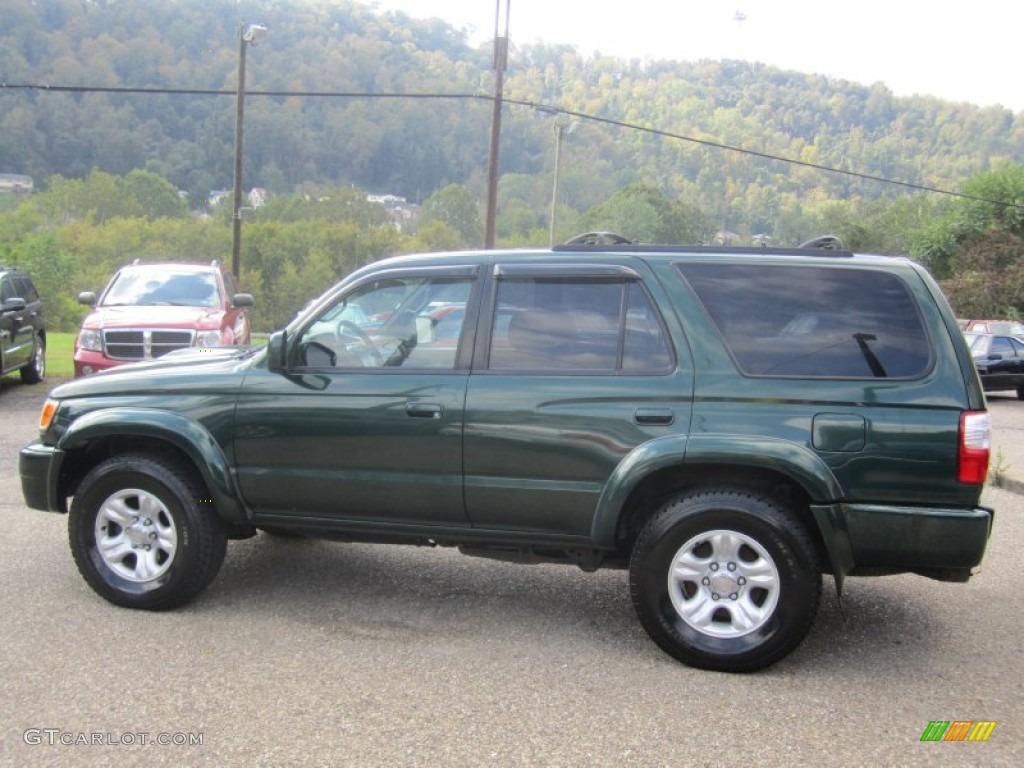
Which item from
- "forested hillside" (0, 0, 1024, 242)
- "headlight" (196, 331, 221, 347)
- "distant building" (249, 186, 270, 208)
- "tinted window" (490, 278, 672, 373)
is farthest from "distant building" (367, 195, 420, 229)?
"tinted window" (490, 278, 672, 373)

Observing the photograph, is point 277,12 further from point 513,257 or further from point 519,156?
point 513,257

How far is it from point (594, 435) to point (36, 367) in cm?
1228

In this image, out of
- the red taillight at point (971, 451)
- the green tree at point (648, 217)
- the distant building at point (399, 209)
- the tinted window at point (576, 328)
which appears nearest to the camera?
the red taillight at point (971, 451)

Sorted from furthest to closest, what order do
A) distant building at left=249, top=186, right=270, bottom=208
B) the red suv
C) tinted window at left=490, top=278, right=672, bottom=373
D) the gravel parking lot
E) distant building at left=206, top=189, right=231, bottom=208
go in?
Result: distant building at left=249, top=186, right=270, bottom=208
distant building at left=206, top=189, right=231, bottom=208
the red suv
tinted window at left=490, top=278, right=672, bottom=373
the gravel parking lot

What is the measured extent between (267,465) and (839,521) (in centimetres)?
273

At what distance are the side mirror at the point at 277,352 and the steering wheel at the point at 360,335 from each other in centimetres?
29

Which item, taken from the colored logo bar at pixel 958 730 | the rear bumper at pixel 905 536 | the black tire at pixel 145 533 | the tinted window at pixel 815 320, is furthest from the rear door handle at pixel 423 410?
the colored logo bar at pixel 958 730

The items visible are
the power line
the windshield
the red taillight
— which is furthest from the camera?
the power line

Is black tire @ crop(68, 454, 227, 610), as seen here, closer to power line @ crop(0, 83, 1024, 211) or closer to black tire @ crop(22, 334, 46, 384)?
black tire @ crop(22, 334, 46, 384)

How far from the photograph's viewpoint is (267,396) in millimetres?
4883

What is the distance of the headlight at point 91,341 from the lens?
11.2 m

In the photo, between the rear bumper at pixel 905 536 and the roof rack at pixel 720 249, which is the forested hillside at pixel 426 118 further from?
the rear bumper at pixel 905 536

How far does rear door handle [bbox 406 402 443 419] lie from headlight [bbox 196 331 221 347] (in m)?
7.20

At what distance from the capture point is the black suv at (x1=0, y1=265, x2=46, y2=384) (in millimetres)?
12438
